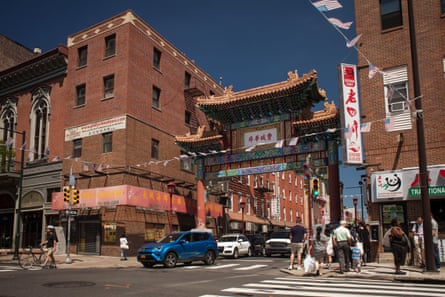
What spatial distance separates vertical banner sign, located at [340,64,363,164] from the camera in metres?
19.9

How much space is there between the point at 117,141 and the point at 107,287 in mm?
19128

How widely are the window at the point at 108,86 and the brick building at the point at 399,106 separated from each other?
57.5ft

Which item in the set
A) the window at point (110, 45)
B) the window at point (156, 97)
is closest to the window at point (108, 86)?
the window at point (110, 45)

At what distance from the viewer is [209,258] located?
67.7 feet

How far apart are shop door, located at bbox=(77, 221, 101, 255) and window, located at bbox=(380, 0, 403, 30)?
21.0m

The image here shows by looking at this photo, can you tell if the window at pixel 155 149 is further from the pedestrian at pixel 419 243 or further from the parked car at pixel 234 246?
the pedestrian at pixel 419 243

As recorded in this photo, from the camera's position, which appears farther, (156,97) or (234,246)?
(156,97)

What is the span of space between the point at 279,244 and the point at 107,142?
45.0 ft

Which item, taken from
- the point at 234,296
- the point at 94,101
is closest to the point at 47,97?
the point at 94,101

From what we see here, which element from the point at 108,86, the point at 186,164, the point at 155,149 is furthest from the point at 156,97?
the point at 186,164

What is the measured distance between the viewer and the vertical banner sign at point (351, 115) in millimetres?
19859

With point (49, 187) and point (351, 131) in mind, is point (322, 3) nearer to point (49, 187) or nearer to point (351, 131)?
point (351, 131)

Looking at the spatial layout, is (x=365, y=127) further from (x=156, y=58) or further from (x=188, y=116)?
(x=188, y=116)

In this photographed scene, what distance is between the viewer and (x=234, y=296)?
9.45 metres
